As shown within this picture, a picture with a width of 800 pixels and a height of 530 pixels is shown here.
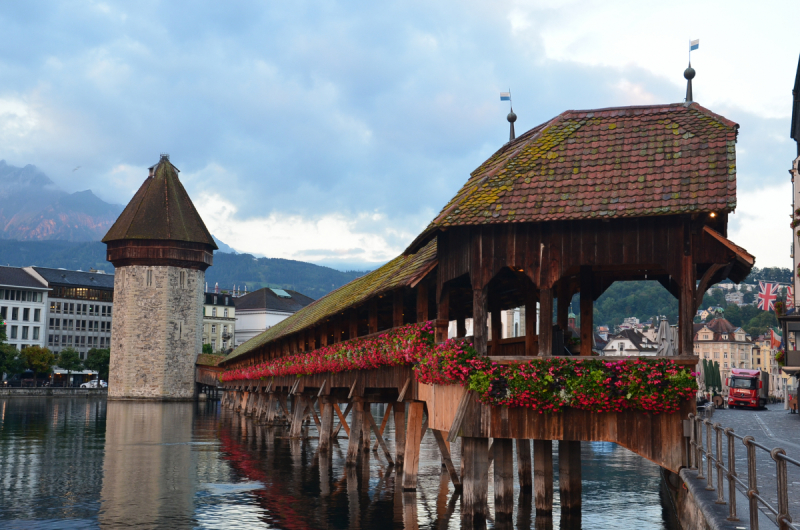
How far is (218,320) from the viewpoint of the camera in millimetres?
131250

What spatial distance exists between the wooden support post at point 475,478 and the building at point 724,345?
129422 millimetres

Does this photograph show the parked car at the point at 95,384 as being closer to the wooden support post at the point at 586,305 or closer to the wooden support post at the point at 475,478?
the wooden support post at the point at 586,305

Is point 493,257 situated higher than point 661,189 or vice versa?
point 661,189

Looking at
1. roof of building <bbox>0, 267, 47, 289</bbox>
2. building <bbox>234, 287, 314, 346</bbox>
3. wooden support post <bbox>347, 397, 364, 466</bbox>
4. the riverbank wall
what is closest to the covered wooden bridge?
wooden support post <bbox>347, 397, 364, 466</bbox>

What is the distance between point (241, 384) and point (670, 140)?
47.0m

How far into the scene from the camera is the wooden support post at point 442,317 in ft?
54.1

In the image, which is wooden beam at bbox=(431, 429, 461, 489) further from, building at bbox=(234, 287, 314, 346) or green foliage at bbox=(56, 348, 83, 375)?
building at bbox=(234, 287, 314, 346)

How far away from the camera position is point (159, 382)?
81.8m

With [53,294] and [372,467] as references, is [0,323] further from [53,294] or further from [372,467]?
[372,467]

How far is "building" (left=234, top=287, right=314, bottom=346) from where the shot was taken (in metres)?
137

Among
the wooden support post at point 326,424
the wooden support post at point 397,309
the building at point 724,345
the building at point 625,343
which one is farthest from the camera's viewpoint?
the building at point 724,345

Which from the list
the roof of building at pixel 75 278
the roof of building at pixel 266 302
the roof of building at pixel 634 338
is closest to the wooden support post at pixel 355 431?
the roof of building at pixel 75 278

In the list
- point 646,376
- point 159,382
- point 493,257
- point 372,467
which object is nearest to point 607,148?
point 493,257

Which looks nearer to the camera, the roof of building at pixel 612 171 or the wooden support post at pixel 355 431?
the roof of building at pixel 612 171
